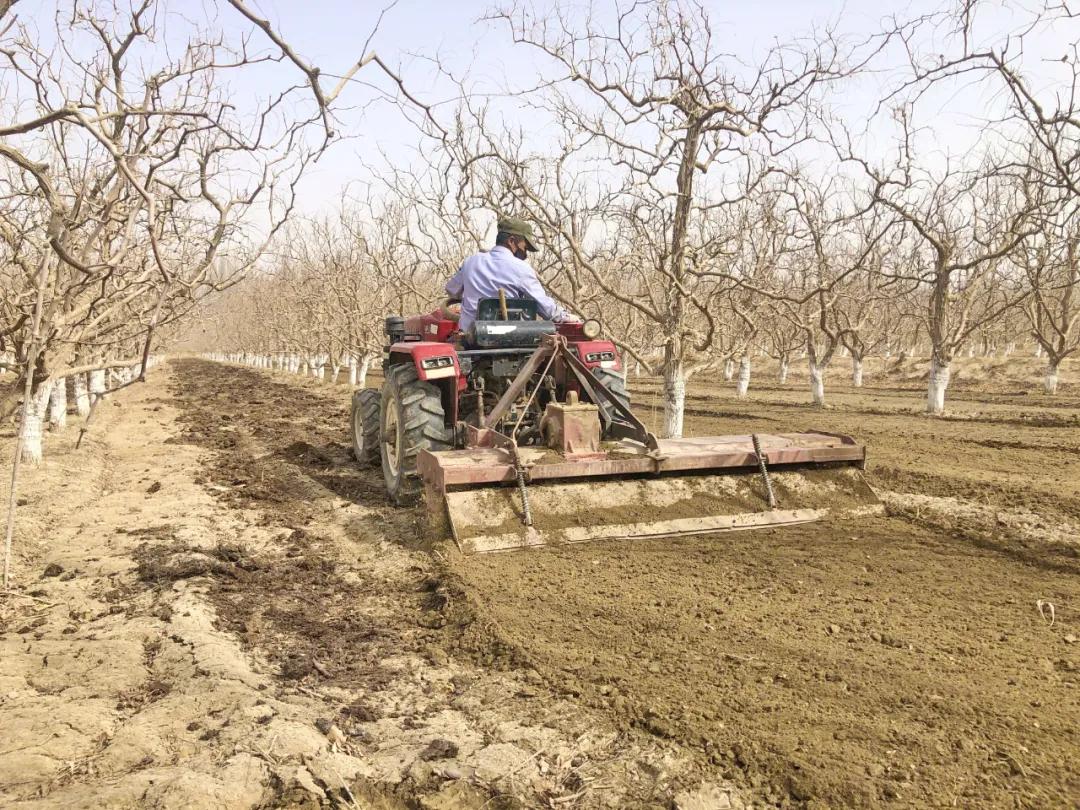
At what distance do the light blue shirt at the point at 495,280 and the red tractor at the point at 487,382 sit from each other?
83 millimetres

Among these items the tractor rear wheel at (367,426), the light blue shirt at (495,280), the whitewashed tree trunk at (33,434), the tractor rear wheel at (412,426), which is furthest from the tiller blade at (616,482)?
the whitewashed tree trunk at (33,434)

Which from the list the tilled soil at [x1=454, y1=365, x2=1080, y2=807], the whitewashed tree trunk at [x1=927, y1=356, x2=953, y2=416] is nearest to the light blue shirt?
the tilled soil at [x1=454, y1=365, x2=1080, y2=807]

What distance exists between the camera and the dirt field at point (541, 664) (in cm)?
227

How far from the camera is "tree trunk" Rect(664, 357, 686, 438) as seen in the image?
864 cm

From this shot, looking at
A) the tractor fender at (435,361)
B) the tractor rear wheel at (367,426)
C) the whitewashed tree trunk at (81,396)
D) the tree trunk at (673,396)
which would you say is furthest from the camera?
the whitewashed tree trunk at (81,396)

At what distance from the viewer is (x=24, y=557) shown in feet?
15.9

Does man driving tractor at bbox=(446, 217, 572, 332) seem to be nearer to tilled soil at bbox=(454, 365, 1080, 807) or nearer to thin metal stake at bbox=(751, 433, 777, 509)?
thin metal stake at bbox=(751, 433, 777, 509)

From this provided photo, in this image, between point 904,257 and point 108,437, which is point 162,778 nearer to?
point 108,437

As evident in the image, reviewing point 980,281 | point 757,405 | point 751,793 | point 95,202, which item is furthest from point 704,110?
point 757,405

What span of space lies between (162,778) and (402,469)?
3.64 meters

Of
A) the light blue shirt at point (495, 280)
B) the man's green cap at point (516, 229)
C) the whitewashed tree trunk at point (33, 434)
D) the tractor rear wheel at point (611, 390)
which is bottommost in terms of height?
the whitewashed tree trunk at point (33, 434)

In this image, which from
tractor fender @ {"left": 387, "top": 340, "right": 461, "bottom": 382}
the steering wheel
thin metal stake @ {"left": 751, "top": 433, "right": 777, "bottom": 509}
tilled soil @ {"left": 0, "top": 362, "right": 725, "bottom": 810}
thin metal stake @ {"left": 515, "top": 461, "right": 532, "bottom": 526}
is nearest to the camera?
tilled soil @ {"left": 0, "top": 362, "right": 725, "bottom": 810}

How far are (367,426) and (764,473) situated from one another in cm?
405

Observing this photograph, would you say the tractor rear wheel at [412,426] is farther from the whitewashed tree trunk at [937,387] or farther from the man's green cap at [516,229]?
the whitewashed tree trunk at [937,387]
